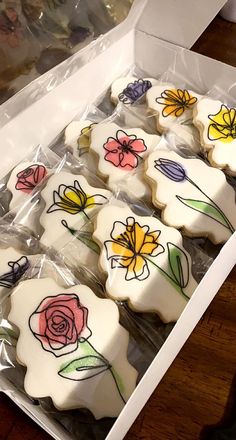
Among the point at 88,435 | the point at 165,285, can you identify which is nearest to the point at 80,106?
the point at 165,285

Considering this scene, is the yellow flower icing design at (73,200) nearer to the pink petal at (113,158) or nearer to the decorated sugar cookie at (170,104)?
the pink petal at (113,158)

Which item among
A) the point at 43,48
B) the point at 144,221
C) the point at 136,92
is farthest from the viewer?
the point at 136,92

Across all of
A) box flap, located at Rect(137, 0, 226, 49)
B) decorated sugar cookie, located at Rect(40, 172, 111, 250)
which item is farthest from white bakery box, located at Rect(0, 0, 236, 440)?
decorated sugar cookie, located at Rect(40, 172, 111, 250)

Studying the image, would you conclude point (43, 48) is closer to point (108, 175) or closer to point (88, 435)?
point (108, 175)

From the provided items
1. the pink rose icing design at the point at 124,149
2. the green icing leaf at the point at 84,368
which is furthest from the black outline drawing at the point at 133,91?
the green icing leaf at the point at 84,368

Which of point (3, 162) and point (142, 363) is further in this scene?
point (3, 162)

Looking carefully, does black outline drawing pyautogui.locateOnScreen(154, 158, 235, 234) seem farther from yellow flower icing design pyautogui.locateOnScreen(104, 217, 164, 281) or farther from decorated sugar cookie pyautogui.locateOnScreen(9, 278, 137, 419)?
decorated sugar cookie pyautogui.locateOnScreen(9, 278, 137, 419)
